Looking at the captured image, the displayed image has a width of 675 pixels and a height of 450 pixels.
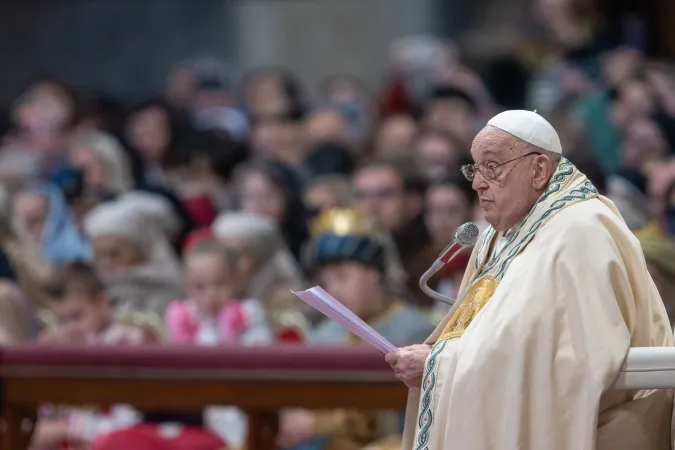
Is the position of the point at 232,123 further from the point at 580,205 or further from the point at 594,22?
the point at 580,205

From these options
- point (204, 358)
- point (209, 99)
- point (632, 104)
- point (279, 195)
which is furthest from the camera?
point (209, 99)

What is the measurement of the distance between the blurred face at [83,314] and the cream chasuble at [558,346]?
321 centimetres

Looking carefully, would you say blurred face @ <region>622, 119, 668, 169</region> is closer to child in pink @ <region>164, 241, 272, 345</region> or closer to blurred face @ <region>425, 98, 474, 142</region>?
blurred face @ <region>425, 98, 474, 142</region>

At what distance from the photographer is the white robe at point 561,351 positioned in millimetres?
4285

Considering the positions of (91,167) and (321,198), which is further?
(91,167)

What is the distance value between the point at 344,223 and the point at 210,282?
0.86 metres

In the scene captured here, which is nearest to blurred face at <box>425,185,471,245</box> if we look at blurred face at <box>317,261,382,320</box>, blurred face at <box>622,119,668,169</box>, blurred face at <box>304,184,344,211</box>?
blurred face at <box>304,184,344,211</box>

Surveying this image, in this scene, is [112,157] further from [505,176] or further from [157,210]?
[505,176]

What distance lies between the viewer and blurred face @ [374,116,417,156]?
10883 mm

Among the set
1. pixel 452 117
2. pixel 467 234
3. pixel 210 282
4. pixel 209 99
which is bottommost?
pixel 209 99

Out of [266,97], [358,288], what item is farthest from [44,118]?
[358,288]

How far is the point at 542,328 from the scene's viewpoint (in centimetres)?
432

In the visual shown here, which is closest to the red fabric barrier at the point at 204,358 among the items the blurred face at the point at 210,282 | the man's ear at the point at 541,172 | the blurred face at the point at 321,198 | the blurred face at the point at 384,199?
the blurred face at the point at 210,282

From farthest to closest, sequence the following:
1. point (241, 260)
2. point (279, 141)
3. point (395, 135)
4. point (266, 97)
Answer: point (266, 97) < point (279, 141) < point (395, 135) < point (241, 260)
